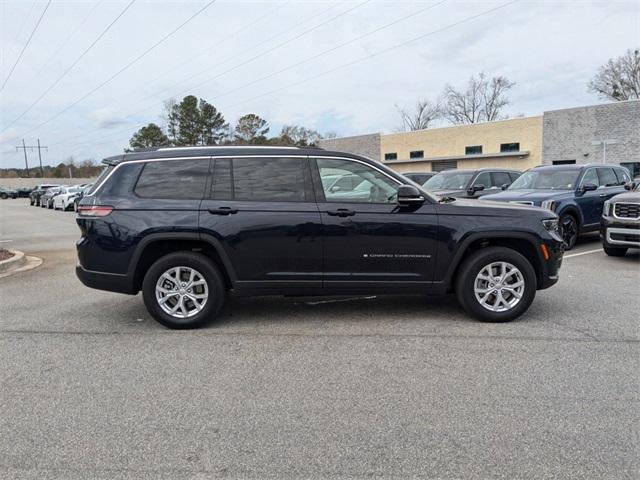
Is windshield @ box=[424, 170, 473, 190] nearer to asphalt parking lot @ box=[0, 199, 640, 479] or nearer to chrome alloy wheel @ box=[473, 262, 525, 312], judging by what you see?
asphalt parking lot @ box=[0, 199, 640, 479]

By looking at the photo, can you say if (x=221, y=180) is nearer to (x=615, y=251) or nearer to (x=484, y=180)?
(x=615, y=251)

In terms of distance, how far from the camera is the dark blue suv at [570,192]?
10.2m

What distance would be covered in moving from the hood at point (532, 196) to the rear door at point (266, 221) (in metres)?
5.63

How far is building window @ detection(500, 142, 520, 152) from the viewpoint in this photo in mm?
36750

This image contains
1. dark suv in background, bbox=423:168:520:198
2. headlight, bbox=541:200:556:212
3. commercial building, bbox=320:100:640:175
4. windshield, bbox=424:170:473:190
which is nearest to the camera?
headlight, bbox=541:200:556:212

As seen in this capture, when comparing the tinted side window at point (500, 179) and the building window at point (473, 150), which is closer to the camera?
the tinted side window at point (500, 179)

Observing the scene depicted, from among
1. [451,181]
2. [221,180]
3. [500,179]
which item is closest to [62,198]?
[451,181]

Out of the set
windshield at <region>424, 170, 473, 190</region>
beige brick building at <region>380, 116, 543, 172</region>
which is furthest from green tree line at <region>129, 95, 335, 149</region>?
windshield at <region>424, 170, 473, 190</region>

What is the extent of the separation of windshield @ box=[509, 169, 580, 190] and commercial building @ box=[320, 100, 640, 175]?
2465 centimetres

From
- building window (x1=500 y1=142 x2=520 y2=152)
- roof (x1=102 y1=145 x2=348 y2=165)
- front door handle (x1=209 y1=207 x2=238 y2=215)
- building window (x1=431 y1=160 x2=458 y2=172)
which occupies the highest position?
building window (x1=500 y1=142 x2=520 y2=152)

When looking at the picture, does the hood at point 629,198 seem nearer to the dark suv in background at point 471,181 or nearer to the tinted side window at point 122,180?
the dark suv in background at point 471,181

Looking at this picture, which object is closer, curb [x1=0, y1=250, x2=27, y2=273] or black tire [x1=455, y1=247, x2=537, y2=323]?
black tire [x1=455, y1=247, x2=537, y2=323]

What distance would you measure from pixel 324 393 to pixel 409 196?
2.32 metres

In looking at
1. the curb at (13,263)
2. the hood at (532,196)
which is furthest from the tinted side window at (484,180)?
the curb at (13,263)
